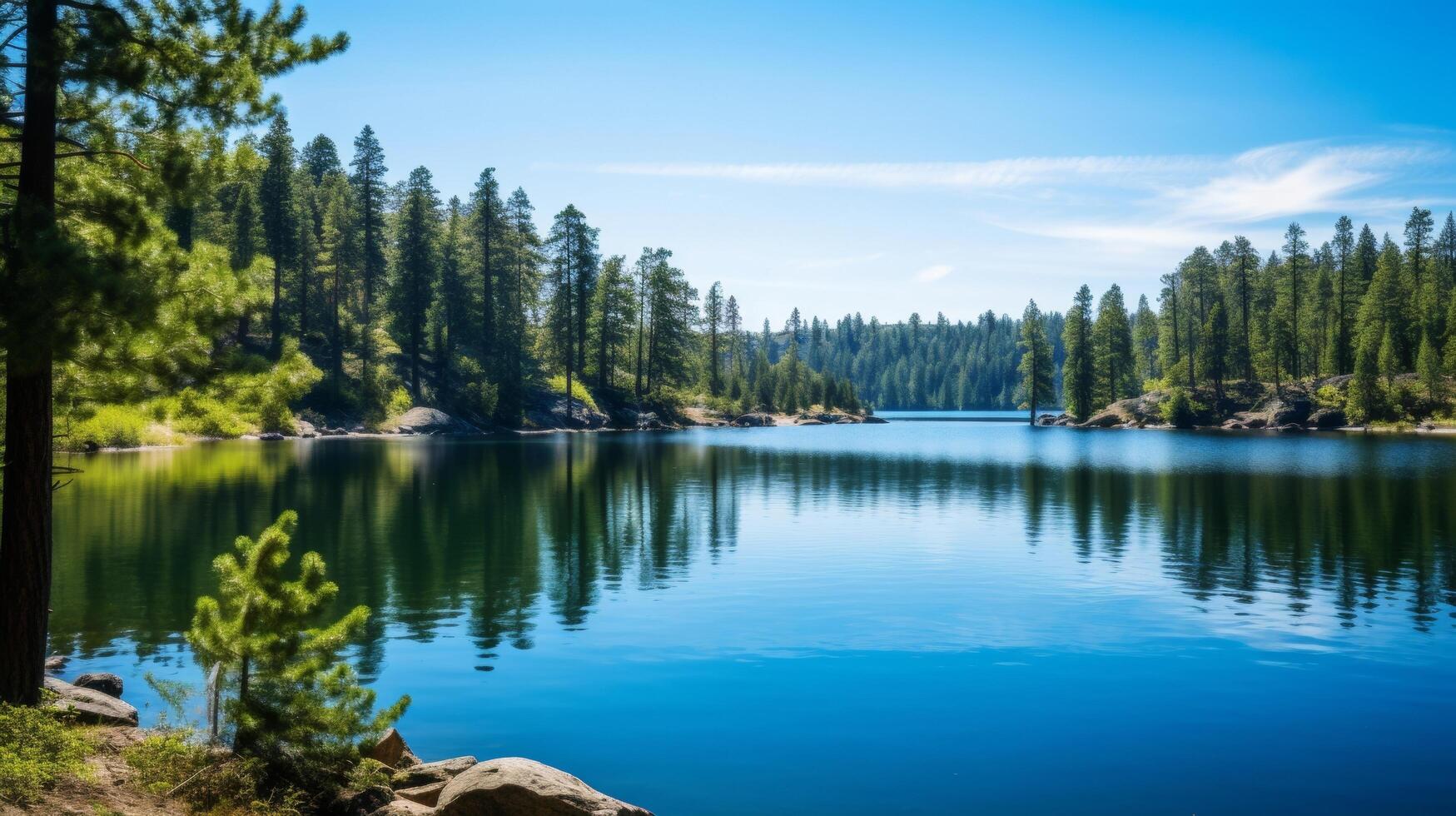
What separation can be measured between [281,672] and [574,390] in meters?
87.4

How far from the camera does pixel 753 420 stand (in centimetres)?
11925

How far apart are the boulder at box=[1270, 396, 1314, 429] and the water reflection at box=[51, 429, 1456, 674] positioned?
2120 inches

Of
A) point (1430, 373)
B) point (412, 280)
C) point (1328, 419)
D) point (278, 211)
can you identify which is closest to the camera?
point (278, 211)

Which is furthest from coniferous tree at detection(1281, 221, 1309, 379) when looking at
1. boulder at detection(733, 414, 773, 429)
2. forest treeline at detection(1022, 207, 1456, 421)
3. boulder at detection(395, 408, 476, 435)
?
boulder at detection(395, 408, 476, 435)

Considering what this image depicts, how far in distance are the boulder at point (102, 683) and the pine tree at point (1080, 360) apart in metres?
116

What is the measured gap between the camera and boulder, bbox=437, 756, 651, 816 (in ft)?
26.2

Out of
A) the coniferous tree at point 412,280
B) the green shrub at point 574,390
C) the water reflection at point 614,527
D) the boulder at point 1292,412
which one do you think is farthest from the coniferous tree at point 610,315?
the boulder at point 1292,412

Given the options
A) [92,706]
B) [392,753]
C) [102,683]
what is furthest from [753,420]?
[92,706]

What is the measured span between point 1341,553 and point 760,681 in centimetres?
1931

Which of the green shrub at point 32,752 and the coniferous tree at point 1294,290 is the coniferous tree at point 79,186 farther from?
the coniferous tree at point 1294,290

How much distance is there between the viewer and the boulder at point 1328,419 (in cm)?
9606

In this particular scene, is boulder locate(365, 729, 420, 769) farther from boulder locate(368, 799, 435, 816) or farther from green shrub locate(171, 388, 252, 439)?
green shrub locate(171, 388, 252, 439)

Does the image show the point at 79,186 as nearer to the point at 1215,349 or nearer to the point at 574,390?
the point at 574,390

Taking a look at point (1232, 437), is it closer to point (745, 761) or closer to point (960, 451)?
point (960, 451)
